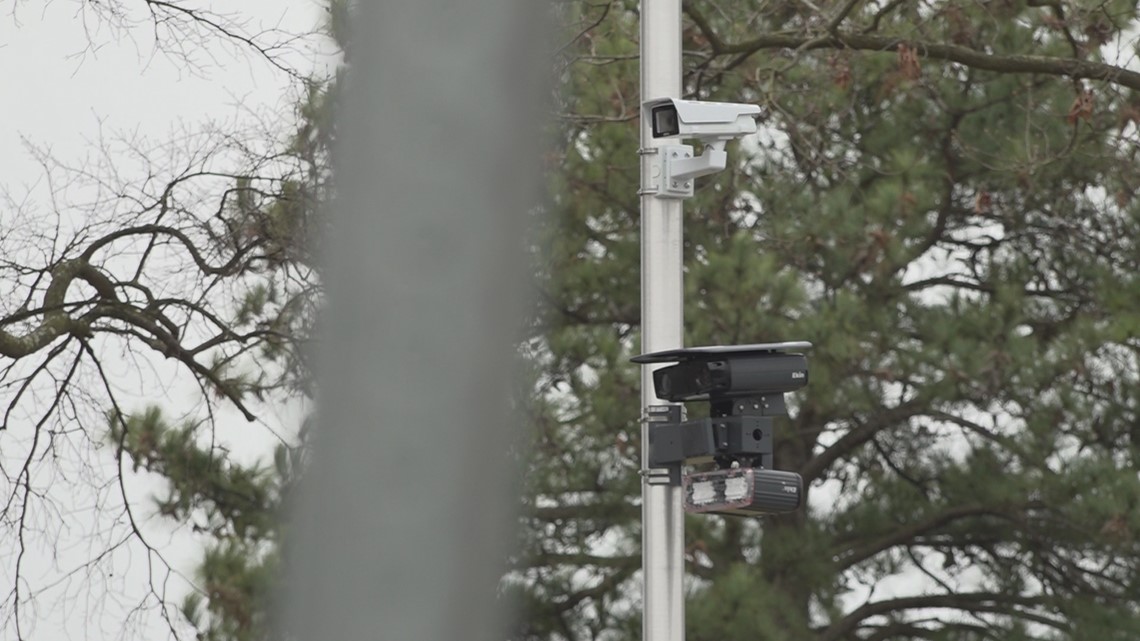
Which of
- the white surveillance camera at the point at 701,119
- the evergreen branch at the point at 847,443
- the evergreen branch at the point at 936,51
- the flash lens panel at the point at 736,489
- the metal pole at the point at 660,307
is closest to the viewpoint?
the flash lens panel at the point at 736,489

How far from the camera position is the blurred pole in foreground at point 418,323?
0.85m

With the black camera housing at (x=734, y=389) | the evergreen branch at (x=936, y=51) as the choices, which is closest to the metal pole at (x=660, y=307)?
the black camera housing at (x=734, y=389)

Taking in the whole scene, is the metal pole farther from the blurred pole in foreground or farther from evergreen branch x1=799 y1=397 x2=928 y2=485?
evergreen branch x1=799 y1=397 x2=928 y2=485

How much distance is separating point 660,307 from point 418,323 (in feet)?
20.8

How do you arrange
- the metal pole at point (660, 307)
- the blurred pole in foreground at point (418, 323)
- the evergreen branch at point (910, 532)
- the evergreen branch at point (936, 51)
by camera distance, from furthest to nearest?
the evergreen branch at point (910, 532) → the evergreen branch at point (936, 51) → the metal pole at point (660, 307) → the blurred pole in foreground at point (418, 323)

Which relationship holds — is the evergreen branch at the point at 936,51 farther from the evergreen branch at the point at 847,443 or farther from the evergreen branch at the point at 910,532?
the evergreen branch at the point at 910,532

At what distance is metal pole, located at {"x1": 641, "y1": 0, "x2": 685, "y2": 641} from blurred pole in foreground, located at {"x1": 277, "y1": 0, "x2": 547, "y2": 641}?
243 inches

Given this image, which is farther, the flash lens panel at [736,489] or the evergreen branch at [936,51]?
the evergreen branch at [936,51]

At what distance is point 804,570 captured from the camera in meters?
14.0

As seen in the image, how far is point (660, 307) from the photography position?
7.20 m

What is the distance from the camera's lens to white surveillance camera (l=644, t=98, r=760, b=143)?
7.25m

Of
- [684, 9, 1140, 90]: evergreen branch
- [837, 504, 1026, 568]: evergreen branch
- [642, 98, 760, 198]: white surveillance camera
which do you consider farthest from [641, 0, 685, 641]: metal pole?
[837, 504, 1026, 568]: evergreen branch

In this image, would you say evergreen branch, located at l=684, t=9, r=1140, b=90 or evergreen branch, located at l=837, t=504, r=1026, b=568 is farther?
evergreen branch, located at l=837, t=504, r=1026, b=568

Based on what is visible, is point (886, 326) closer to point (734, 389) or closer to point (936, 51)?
point (936, 51)
